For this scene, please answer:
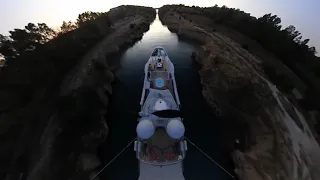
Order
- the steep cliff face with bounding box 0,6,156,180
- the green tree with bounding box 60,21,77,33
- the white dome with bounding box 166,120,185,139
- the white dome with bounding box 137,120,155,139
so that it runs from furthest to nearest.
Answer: the green tree with bounding box 60,21,77,33 < the steep cliff face with bounding box 0,6,156,180 < the white dome with bounding box 166,120,185,139 < the white dome with bounding box 137,120,155,139

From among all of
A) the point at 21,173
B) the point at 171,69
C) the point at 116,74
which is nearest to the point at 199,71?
the point at 171,69

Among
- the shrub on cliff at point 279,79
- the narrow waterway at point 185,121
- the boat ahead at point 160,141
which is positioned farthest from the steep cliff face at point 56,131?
the shrub on cliff at point 279,79

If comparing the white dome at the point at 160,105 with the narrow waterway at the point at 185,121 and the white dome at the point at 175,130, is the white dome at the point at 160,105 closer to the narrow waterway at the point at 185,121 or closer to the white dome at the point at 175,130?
the white dome at the point at 175,130

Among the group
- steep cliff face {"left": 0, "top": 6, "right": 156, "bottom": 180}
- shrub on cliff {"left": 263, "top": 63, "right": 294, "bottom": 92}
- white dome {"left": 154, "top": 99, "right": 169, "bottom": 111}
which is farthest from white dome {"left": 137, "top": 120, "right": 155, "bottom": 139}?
shrub on cliff {"left": 263, "top": 63, "right": 294, "bottom": 92}

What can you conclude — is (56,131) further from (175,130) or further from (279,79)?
(279,79)

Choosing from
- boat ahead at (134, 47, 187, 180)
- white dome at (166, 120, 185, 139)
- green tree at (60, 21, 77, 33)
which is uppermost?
white dome at (166, 120, 185, 139)

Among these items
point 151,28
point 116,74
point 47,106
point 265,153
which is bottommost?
point 151,28

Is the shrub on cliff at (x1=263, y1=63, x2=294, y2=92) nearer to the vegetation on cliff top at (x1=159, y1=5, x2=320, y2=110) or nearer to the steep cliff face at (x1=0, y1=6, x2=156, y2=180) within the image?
the vegetation on cliff top at (x1=159, y1=5, x2=320, y2=110)

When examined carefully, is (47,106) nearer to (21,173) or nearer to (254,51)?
(21,173)
